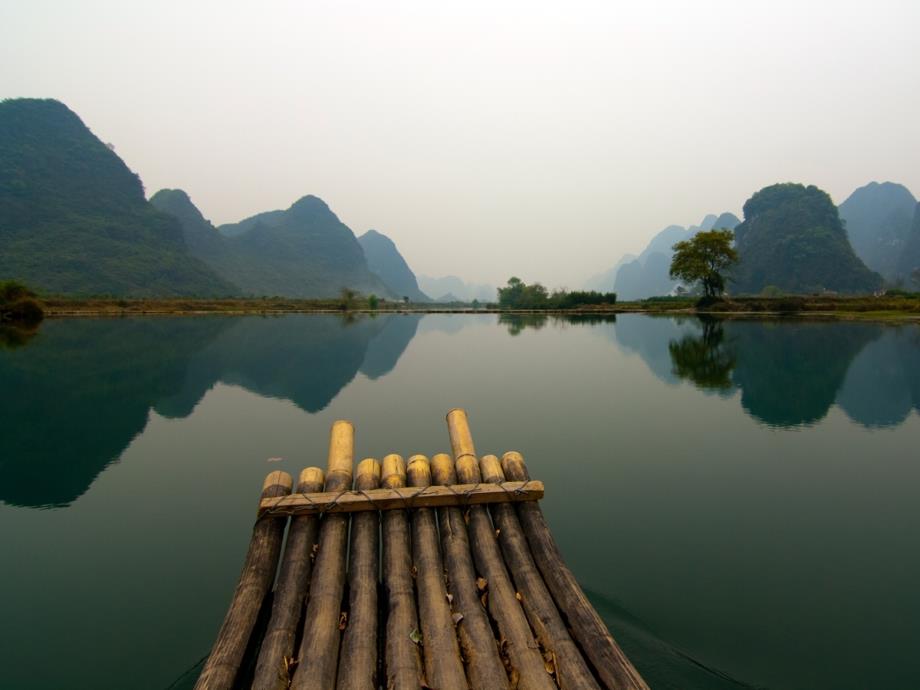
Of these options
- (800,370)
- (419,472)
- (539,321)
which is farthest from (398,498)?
(539,321)

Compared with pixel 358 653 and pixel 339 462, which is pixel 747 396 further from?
pixel 358 653

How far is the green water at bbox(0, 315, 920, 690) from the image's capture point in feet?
17.5

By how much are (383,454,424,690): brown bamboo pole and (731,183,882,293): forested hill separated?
158668mm

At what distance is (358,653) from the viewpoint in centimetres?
366

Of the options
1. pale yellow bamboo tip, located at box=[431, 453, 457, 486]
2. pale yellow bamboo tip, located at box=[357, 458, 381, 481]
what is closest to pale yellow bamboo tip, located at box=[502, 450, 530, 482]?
pale yellow bamboo tip, located at box=[431, 453, 457, 486]

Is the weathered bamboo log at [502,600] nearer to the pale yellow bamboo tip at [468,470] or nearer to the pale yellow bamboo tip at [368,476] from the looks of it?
the pale yellow bamboo tip at [468,470]

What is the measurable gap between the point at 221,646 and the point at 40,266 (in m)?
159

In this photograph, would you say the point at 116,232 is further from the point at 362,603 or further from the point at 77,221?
the point at 362,603

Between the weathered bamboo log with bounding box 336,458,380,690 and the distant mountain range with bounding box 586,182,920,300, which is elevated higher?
the distant mountain range with bounding box 586,182,920,300

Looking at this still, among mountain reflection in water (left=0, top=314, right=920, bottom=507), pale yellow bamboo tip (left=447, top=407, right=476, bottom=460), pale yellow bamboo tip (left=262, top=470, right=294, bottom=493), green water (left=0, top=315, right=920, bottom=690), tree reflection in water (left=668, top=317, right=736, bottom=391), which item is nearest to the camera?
green water (left=0, top=315, right=920, bottom=690)

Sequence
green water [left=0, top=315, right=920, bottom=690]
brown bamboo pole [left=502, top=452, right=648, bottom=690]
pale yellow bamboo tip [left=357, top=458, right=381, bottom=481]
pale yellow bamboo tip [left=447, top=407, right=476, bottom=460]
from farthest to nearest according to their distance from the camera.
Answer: pale yellow bamboo tip [left=447, top=407, right=476, bottom=460]
pale yellow bamboo tip [left=357, top=458, right=381, bottom=481]
green water [left=0, top=315, right=920, bottom=690]
brown bamboo pole [left=502, top=452, right=648, bottom=690]

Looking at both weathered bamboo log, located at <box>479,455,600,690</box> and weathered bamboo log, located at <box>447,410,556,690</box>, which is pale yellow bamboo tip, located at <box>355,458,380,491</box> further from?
weathered bamboo log, located at <box>479,455,600,690</box>

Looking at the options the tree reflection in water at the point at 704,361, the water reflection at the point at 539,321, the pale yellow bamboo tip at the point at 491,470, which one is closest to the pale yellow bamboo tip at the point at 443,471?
the pale yellow bamboo tip at the point at 491,470

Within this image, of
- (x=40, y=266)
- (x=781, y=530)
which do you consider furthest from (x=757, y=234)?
(x=40, y=266)
